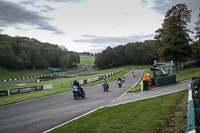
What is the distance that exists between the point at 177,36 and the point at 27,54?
250ft

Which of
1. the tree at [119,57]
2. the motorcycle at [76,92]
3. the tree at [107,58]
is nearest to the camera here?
the motorcycle at [76,92]

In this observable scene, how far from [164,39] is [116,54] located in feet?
254

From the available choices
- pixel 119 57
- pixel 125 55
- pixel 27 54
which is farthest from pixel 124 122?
pixel 125 55

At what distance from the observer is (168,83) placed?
66.8 ft

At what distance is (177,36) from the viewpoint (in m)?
36.2

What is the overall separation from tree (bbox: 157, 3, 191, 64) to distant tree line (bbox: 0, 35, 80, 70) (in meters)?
65.9

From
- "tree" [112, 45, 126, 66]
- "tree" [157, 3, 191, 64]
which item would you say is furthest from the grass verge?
"tree" [112, 45, 126, 66]

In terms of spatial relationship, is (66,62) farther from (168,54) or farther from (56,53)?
(168,54)

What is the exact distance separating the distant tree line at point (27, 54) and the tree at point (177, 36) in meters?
65.9

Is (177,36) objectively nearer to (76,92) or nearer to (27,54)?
(76,92)

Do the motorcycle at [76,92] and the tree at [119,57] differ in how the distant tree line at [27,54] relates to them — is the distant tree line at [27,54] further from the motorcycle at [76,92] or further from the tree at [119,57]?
the motorcycle at [76,92]

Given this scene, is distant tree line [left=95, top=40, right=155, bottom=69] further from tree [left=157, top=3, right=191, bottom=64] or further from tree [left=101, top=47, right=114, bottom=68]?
tree [left=157, top=3, right=191, bottom=64]

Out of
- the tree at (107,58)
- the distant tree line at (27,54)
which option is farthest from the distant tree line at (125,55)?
the distant tree line at (27,54)

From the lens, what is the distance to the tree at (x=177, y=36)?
35.6 metres
